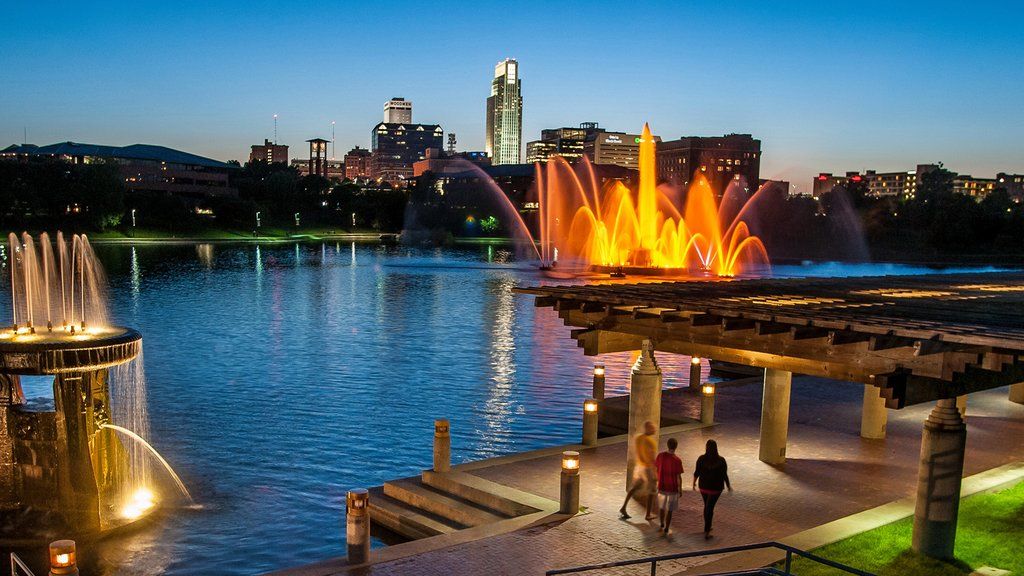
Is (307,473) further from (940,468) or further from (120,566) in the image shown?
(940,468)

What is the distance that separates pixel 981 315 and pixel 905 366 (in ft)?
12.7

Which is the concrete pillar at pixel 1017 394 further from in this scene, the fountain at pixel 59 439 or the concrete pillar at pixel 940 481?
the fountain at pixel 59 439

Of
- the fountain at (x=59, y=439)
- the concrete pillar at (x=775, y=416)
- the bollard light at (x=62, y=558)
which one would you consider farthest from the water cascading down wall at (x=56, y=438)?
the concrete pillar at (x=775, y=416)

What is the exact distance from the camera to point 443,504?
49.3ft

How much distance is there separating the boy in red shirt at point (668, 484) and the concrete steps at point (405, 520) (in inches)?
136

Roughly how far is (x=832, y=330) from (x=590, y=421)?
25.4ft

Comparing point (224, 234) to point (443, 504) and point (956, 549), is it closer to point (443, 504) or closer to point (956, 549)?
point (443, 504)

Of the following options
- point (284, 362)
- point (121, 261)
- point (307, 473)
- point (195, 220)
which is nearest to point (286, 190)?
point (195, 220)

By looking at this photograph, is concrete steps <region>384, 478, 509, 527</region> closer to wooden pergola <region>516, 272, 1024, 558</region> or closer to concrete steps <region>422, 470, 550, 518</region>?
concrete steps <region>422, 470, 550, 518</region>

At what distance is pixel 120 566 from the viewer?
570 inches

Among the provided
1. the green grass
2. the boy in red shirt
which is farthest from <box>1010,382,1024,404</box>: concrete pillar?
the green grass

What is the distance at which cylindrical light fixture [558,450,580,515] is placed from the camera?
45.8ft

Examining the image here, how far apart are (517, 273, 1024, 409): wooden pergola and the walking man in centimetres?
170

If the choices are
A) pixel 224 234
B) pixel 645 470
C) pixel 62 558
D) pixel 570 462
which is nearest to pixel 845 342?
pixel 645 470
